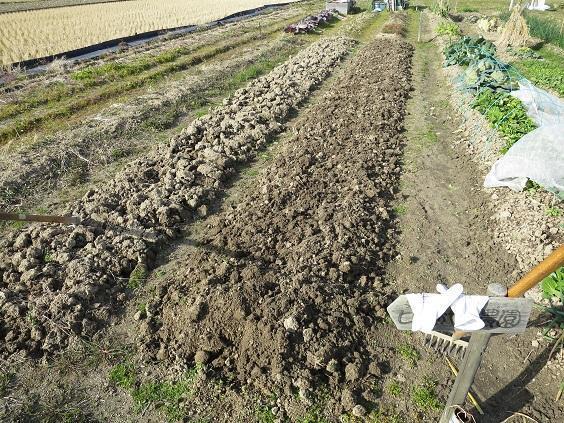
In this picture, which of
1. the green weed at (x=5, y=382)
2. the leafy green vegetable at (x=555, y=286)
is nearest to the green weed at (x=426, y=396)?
the leafy green vegetable at (x=555, y=286)

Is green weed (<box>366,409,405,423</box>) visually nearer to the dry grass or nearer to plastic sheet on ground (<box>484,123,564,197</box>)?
plastic sheet on ground (<box>484,123,564,197</box>)

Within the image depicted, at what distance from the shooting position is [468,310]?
2.39m

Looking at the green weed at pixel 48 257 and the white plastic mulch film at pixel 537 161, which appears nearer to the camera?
the green weed at pixel 48 257

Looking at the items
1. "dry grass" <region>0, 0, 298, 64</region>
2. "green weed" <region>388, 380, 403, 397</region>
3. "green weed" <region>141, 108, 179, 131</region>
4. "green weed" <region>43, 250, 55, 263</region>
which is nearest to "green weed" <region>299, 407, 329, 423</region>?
"green weed" <region>388, 380, 403, 397</region>

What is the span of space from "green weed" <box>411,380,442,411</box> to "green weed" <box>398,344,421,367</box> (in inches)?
10.0

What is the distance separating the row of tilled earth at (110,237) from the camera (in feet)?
15.1

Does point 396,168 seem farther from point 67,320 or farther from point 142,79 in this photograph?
point 142,79

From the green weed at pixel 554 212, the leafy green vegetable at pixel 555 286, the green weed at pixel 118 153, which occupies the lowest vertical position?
the leafy green vegetable at pixel 555 286

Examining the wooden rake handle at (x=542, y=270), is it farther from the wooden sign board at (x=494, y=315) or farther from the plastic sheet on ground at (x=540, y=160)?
the plastic sheet on ground at (x=540, y=160)

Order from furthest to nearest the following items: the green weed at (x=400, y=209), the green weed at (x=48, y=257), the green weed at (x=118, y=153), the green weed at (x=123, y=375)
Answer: the green weed at (x=118, y=153)
the green weed at (x=400, y=209)
the green weed at (x=48, y=257)
the green weed at (x=123, y=375)

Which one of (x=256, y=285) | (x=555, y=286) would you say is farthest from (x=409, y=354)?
(x=555, y=286)

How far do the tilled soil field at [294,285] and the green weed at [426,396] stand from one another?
1.37 feet

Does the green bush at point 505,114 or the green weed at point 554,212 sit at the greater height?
the green bush at point 505,114

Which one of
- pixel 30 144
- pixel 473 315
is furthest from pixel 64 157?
pixel 473 315
